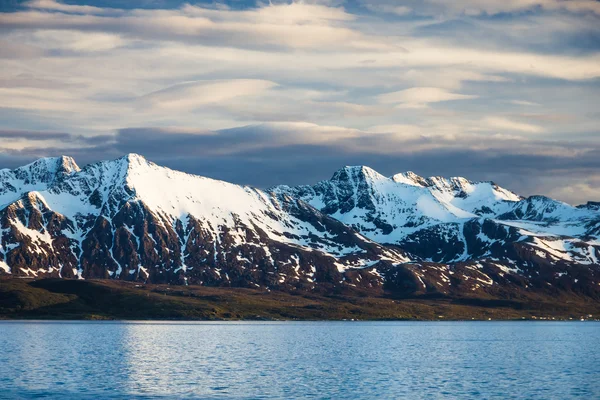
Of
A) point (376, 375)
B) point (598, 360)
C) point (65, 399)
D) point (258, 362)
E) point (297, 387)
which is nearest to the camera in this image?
point (65, 399)

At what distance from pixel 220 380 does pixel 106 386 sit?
55.5 ft

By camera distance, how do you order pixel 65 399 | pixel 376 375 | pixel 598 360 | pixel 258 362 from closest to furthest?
1. pixel 65 399
2. pixel 376 375
3. pixel 258 362
4. pixel 598 360

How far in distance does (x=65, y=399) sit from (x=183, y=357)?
66.2m

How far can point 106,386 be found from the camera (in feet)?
383

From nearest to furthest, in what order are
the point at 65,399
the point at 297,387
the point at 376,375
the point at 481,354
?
the point at 65,399 < the point at 297,387 < the point at 376,375 < the point at 481,354

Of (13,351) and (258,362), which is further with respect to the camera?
(13,351)

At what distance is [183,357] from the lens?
16738 centimetres

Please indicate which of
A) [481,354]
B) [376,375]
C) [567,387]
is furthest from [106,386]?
[481,354]

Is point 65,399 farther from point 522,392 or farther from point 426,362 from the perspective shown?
point 426,362

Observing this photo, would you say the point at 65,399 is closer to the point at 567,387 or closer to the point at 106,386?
the point at 106,386

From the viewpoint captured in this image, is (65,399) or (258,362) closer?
(65,399)

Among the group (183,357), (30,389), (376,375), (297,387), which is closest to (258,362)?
(183,357)

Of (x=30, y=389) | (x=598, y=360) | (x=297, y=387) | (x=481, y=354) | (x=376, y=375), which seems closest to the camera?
(x=30, y=389)

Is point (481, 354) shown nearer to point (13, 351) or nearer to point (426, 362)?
point (426, 362)
